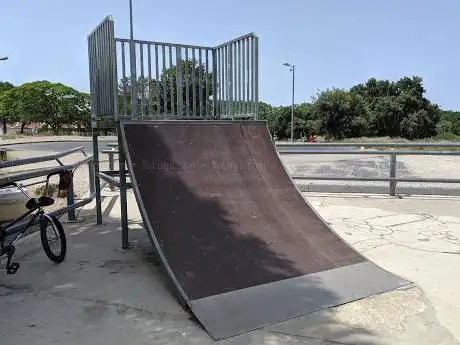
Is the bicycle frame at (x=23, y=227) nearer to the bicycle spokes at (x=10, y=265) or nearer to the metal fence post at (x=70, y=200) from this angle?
the bicycle spokes at (x=10, y=265)

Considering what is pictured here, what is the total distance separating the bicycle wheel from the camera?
4.73m

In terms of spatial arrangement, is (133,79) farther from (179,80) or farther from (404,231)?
(404,231)

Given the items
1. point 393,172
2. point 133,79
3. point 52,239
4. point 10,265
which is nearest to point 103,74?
point 133,79

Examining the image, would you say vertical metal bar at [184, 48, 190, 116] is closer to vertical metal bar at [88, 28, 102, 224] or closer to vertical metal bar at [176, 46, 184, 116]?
vertical metal bar at [176, 46, 184, 116]

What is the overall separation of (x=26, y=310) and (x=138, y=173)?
173 centimetres

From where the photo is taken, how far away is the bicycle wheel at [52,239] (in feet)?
15.5

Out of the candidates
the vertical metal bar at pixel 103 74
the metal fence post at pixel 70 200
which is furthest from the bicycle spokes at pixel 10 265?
the vertical metal bar at pixel 103 74

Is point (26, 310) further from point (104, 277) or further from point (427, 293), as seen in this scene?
point (427, 293)

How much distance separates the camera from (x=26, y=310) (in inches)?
141

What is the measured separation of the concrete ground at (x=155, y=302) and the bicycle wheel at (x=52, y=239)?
0.11m

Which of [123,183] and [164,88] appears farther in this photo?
[164,88]

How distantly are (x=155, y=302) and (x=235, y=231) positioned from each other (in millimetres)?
1101

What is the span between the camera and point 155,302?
3.72 meters

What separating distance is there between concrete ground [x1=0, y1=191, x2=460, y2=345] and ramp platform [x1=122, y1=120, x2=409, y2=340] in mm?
188
